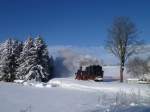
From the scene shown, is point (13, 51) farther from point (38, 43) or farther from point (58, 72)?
point (58, 72)

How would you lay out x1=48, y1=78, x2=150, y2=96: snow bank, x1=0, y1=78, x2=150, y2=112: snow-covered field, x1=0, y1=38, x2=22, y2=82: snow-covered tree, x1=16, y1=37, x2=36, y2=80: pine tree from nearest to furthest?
x1=0, y1=78, x2=150, y2=112: snow-covered field
x1=48, y1=78, x2=150, y2=96: snow bank
x1=16, y1=37, x2=36, y2=80: pine tree
x1=0, y1=38, x2=22, y2=82: snow-covered tree

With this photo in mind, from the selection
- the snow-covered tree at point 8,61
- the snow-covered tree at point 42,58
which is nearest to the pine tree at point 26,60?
the snow-covered tree at point 42,58

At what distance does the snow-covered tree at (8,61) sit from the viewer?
203ft

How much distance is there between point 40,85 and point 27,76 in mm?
14833

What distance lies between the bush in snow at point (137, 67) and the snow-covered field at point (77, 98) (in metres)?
24.1

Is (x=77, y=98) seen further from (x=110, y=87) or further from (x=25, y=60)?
(x=25, y=60)

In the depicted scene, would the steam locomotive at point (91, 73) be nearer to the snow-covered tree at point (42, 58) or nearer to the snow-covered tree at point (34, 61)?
the snow-covered tree at point (42, 58)

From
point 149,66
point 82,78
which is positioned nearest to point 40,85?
point 82,78

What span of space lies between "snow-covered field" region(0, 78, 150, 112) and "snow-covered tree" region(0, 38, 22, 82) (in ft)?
69.0

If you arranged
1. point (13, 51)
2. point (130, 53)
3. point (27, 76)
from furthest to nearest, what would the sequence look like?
point (13, 51) → point (27, 76) → point (130, 53)

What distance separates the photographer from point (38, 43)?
5959 cm

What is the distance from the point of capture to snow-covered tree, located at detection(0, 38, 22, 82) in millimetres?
61969

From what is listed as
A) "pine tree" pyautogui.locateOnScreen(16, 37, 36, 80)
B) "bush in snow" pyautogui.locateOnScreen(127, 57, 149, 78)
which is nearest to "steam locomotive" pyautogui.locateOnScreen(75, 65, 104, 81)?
"pine tree" pyautogui.locateOnScreen(16, 37, 36, 80)

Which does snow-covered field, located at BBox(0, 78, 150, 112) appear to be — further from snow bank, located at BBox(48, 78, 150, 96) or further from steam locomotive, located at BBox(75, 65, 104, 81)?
steam locomotive, located at BBox(75, 65, 104, 81)
